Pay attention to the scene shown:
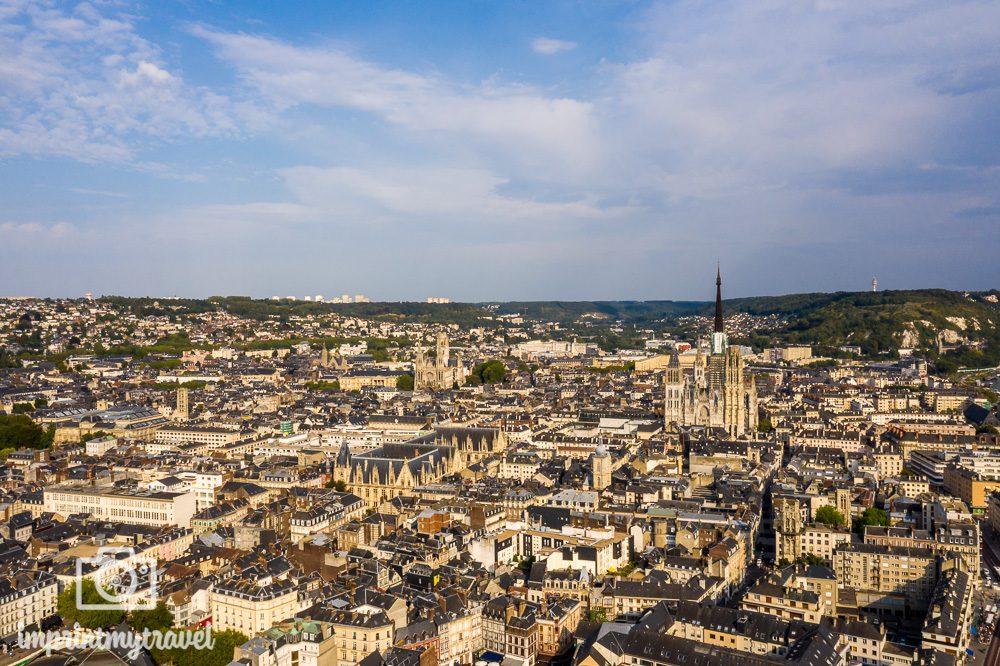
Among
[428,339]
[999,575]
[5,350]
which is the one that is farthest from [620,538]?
[428,339]

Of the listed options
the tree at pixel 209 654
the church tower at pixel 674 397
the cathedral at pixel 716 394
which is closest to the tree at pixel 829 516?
the cathedral at pixel 716 394

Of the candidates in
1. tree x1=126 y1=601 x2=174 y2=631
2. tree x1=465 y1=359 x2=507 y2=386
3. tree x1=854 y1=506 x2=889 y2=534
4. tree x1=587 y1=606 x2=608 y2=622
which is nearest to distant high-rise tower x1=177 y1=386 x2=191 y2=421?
tree x1=465 y1=359 x2=507 y2=386

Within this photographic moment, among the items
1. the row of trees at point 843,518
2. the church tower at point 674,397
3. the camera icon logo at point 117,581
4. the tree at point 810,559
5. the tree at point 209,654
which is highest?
the church tower at point 674,397

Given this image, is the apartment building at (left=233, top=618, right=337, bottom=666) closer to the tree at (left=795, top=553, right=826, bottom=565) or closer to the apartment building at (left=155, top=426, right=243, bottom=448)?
the tree at (left=795, top=553, right=826, bottom=565)

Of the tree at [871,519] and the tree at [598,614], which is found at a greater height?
the tree at [871,519]

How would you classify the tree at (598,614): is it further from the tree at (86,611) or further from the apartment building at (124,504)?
the apartment building at (124,504)

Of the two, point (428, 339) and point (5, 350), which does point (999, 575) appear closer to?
point (5, 350)
